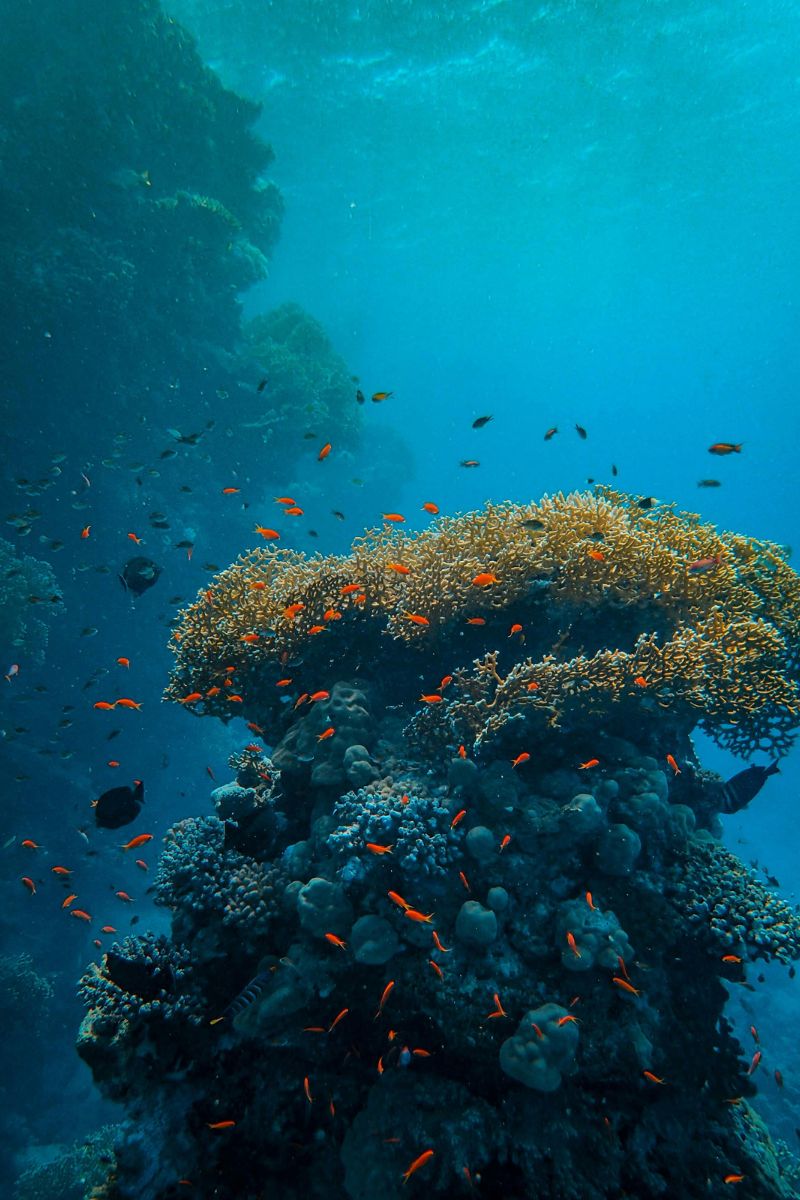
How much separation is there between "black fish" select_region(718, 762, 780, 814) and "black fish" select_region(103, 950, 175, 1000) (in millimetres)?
5926

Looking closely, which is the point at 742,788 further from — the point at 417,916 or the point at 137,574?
the point at 137,574

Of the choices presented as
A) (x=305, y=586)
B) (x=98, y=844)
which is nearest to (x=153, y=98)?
(x=305, y=586)

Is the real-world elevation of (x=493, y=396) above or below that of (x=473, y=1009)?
above

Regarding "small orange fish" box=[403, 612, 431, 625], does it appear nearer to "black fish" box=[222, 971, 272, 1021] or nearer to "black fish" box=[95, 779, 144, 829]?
"black fish" box=[95, 779, 144, 829]

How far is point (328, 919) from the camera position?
14.5 ft

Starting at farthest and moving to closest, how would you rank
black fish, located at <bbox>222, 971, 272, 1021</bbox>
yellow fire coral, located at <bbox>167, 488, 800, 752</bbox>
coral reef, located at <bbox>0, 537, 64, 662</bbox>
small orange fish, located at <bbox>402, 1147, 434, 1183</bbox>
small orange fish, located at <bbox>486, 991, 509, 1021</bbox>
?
1. coral reef, located at <bbox>0, 537, 64, 662</bbox>
2. yellow fire coral, located at <bbox>167, 488, 800, 752</bbox>
3. black fish, located at <bbox>222, 971, 272, 1021</bbox>
4. small orange fish, located at <bbox>486, 991, 509, 1021</bbox>
5. small orange fish, located at <bbox>402, 1147, 434, 1183</bbox>

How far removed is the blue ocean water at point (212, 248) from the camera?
1592 centimetres

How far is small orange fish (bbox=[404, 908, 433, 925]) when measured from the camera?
4.15 m

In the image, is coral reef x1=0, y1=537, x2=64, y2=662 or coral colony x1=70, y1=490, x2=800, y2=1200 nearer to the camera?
coral colony x1=70, y1=490, x2=800, y2=1200

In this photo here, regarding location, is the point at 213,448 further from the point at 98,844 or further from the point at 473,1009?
the point at 473,1009

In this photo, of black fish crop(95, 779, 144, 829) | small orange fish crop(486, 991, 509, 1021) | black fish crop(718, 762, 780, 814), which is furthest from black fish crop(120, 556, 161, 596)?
black fish crop(718, 762, 780, 814)

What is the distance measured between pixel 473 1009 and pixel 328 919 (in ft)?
4.20

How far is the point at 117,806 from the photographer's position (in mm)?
4789

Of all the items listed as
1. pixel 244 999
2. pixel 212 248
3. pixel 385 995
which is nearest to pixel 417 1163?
pixel 385 995
